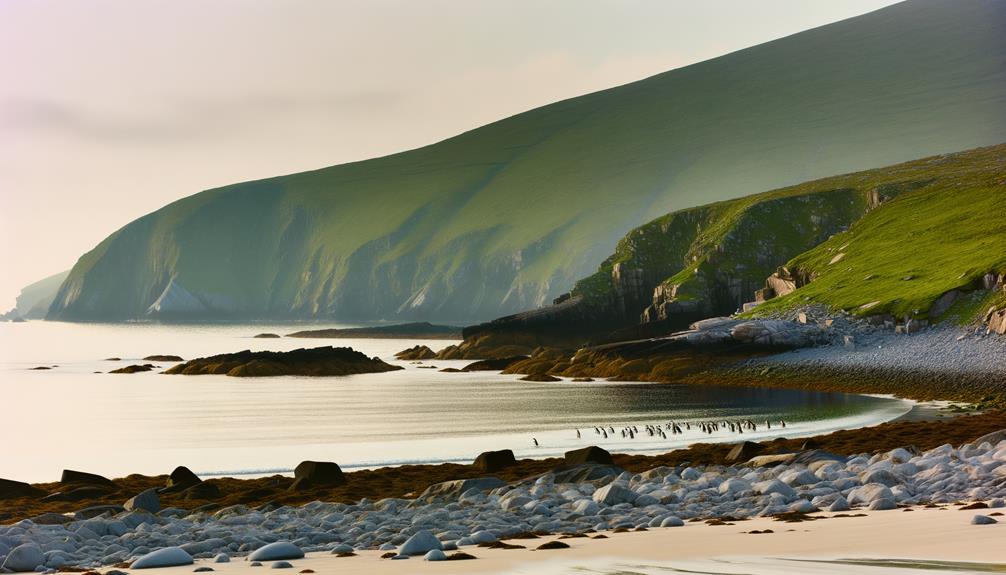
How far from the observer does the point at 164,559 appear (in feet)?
51.3

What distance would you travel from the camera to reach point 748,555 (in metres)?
14.8

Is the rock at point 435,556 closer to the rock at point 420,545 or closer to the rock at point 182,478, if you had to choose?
the rock at point 420,545

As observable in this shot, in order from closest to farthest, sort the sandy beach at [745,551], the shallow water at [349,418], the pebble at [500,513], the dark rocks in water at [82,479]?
the sandy beach at [745,551] → the pebble at [500,513] → the dark rocks in water at [82,479] → the shallow water at [349,418]

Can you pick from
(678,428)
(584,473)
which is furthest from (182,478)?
(678,428)

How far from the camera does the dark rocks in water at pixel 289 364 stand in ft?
321

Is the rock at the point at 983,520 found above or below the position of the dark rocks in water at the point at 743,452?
above

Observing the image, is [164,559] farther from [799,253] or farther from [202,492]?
[799,253]

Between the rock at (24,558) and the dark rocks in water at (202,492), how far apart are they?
8.70 m

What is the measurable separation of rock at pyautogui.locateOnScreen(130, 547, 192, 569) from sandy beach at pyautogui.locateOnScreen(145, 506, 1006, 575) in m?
0.24

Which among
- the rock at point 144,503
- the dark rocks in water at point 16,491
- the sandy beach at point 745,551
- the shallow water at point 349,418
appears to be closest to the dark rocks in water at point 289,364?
Answer: the shallow water at point 349,418

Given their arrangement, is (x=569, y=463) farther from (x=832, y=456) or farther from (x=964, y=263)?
(x=964, y=263)

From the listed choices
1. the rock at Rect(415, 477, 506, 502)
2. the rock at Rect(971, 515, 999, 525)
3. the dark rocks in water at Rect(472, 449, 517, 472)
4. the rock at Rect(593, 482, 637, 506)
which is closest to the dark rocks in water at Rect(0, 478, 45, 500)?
the rock at Rect(415, 477, 506, 502)

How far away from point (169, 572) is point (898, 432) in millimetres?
24207

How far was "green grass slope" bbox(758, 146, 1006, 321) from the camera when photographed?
2781 inches
